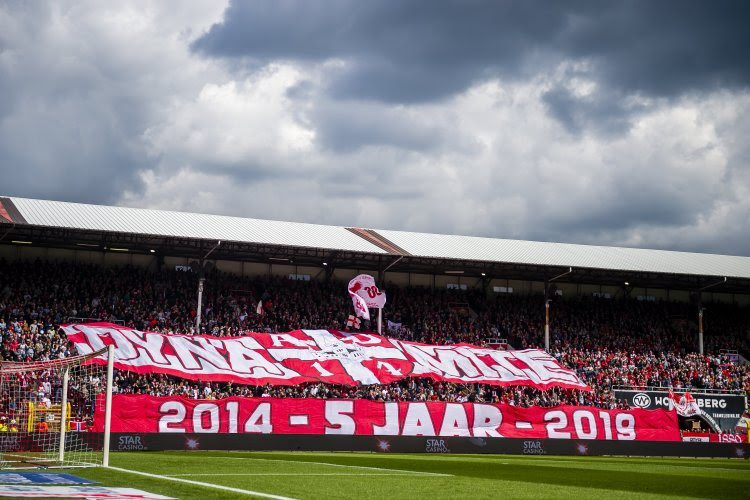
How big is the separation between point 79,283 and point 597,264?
35.9 meters

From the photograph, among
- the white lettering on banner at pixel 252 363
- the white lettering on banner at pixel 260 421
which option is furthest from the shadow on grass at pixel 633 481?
the white lettering on banner at pixel 252 363

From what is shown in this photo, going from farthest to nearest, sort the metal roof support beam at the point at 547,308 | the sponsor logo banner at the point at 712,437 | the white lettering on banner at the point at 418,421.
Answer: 1. the metal roof support beam at the point at 547,308
2. the sponsor logo banner at the point at 712,437
3. the white lettering on banner at the point at 418,421

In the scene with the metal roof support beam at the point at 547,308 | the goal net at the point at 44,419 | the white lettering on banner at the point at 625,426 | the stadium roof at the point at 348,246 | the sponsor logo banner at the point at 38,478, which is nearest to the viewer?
the sponsor logo banner at the point at 38,478

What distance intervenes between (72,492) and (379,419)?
101 feet

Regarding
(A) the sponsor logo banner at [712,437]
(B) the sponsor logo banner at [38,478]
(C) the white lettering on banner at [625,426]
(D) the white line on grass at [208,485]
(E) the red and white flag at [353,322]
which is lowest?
(A) the sponsor logo banner at [712,437]

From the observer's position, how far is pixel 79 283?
167ft

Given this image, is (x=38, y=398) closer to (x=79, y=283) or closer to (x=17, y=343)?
(x=17, y=343)

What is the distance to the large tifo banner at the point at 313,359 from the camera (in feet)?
147

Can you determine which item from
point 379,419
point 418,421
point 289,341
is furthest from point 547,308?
point 379,419

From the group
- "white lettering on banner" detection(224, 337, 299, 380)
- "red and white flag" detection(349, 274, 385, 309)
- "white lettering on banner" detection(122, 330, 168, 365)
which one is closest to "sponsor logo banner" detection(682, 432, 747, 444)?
"red and white flag" detection(349, 274, 385, 309)

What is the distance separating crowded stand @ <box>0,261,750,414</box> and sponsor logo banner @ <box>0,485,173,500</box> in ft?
98.1

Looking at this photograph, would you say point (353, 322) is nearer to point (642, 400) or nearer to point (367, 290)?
point (367, 290)

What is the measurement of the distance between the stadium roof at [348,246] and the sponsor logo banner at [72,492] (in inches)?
1450

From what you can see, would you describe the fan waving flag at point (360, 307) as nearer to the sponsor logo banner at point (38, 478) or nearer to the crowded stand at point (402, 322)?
the crowded stand at point (402, 322)
